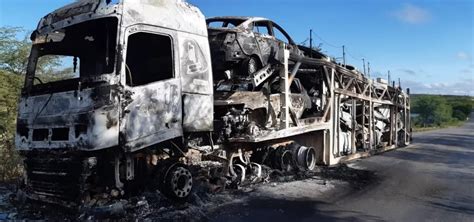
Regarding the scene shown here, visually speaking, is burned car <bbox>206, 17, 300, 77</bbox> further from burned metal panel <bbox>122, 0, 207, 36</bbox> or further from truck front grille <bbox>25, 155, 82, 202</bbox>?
truck front grille <bbox>25, 155, 82, 202</bbox>

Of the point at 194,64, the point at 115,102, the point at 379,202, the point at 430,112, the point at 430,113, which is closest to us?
the point at 115,102

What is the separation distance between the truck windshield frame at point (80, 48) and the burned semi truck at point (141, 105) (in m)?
0.02

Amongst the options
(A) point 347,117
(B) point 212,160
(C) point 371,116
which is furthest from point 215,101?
(C) point 371,116

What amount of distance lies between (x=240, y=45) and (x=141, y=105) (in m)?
3.36

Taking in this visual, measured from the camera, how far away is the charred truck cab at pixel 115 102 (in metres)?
5.70

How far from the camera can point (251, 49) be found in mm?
9172

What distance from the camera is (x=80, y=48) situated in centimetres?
688

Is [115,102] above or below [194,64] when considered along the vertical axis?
below

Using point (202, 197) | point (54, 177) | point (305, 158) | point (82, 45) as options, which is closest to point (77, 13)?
point (82, 45)

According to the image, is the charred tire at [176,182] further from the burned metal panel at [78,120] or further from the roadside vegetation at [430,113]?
the roadside vegetation at [430,113]

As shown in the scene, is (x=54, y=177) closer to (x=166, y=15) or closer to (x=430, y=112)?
(x=166, y=15)

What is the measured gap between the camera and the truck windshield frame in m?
6.01

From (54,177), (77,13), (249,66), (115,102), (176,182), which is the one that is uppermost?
(77,13)

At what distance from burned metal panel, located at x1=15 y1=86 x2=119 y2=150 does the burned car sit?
3361mm
